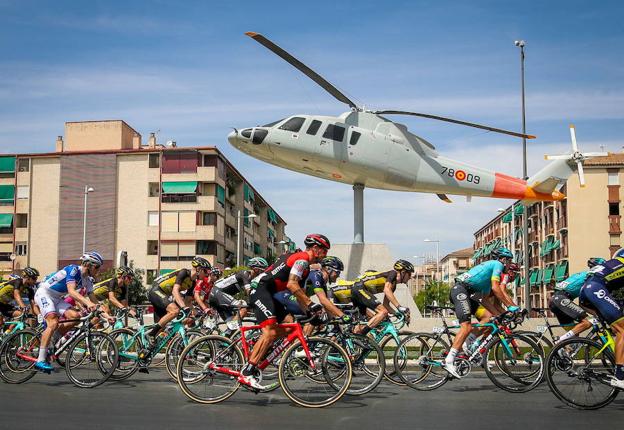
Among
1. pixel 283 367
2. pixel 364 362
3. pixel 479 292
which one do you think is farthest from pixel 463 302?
pixel 283 367

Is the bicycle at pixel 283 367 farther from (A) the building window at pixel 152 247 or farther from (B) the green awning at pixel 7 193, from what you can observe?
(B) the green awning at pixel 7 193

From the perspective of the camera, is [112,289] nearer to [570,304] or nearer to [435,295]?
[570,304]

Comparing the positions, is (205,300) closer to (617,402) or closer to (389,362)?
(389,362)

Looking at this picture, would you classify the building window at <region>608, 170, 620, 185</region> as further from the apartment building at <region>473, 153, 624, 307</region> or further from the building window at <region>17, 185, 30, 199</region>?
the building window at <region>17, 185, 30, 199</region>

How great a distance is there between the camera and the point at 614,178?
71.6 meters

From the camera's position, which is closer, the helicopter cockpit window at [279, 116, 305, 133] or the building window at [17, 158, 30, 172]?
the helicopter cockpit window at [279, 116, 305, 133]

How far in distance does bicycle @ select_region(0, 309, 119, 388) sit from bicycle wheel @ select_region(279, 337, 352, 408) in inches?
128

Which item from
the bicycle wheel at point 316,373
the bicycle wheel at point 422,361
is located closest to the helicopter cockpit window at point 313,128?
the bicycle wheel at point 422,361

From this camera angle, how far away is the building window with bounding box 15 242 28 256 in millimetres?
71625

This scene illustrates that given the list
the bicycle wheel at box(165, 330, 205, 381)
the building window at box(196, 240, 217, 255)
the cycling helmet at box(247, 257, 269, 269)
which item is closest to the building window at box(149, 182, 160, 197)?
the building window at box(196, 240, 217, 255)

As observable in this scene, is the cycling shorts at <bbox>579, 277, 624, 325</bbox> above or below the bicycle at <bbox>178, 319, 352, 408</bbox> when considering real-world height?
above

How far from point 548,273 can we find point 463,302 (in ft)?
233

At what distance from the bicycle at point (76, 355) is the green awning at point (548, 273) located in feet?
235

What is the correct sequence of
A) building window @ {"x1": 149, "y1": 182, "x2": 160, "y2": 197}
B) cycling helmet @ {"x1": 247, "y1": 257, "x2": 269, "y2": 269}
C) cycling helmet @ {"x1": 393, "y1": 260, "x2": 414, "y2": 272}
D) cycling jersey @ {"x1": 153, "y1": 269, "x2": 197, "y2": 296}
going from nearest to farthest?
1. cycling helmet @ {"x1": 393, "y1": 260, "x2": 414, "y2": 272}
2. cycling jersey @ {"x1": 153, "y1": 269, "x2": 197, "y2": 296}
3. cycling helmet @ {"x1": 247, "y1": 257, "x2": 269, "y2": 269}
4. building window @ {"x1": 149, "y1": 182, "x2": 160, "y2": 197}
